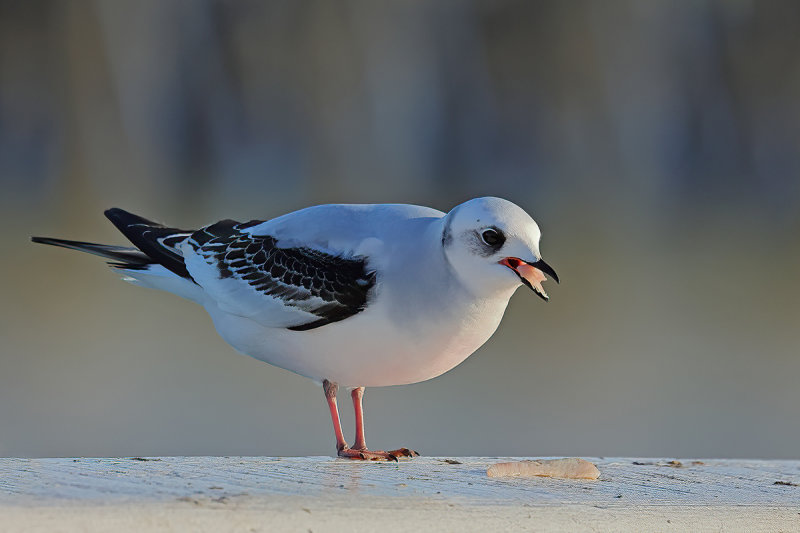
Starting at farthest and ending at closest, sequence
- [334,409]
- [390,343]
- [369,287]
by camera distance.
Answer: [334,409] < [369,287] < [390,343]

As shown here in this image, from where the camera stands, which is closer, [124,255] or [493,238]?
[493,238]

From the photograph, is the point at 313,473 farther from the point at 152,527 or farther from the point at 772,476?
the point at 772,476

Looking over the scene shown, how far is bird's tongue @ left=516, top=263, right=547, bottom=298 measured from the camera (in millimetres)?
3277

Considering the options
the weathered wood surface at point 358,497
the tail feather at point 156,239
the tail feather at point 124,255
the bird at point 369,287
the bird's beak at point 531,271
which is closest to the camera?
the weathered wood surface at point 358,497

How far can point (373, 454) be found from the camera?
3713 mm

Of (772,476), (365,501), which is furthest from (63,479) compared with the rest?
(772,476)

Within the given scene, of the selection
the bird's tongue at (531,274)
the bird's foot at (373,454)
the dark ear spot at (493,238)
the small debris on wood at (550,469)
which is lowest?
the small debris on wood at (550,469)

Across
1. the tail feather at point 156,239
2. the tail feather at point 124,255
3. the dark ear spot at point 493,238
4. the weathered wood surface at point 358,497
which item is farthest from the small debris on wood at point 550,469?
the tail feather at point 124,255

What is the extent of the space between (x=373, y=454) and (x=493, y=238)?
886 mm

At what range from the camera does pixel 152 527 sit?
2377 millimetres

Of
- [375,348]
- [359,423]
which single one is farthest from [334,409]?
[375,348]

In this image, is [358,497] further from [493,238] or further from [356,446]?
[356,446]

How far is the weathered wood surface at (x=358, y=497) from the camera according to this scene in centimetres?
247

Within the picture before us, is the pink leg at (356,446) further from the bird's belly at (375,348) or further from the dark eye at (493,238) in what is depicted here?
the dark eye at (493,238)
